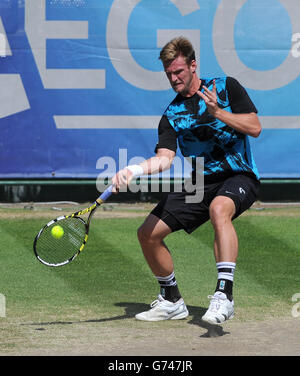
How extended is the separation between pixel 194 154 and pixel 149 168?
346 mm

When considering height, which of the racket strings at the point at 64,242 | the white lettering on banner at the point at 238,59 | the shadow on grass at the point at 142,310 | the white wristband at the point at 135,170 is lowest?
the shadow on grass at the point at 142,310

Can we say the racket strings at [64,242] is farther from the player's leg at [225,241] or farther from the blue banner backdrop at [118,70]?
the blue banner backdrop at [118,70]

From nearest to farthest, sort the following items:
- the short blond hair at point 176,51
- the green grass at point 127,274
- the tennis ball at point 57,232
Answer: the short blond hair at point 176,51 → the tennis ball at point 57,232 → the green grass at point 127,274

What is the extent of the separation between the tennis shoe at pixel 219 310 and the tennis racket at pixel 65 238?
96 centimetres

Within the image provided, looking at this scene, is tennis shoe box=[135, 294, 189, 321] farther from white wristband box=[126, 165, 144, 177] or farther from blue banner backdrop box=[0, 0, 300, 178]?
blue banner backdrop box=[0, 0, 300, 178]

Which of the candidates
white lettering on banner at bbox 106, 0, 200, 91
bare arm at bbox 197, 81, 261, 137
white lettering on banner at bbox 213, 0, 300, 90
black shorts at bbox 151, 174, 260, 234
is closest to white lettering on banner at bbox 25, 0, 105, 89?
white lettering on banner at bbox 106, 0, 200, 91

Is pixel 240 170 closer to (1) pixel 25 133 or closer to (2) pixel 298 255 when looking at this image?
(2) pixel 298 255

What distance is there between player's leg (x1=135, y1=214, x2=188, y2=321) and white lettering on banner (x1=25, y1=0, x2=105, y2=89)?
4.70m

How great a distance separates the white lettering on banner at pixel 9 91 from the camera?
10055mm

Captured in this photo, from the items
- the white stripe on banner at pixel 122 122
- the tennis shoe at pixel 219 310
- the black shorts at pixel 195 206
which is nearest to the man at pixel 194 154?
the black shorts at pixel 195 206

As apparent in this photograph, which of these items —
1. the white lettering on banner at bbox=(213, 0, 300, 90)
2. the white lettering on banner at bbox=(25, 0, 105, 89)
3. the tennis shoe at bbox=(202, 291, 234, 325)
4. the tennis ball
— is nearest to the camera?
the tennis shoe at bbox=(202, 291, 234, 325)

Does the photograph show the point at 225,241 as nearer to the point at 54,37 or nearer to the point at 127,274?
the point at 127,274

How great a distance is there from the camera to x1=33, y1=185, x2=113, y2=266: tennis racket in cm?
552

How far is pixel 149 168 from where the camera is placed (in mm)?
5602
